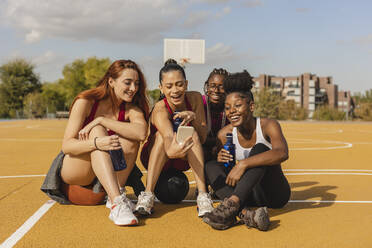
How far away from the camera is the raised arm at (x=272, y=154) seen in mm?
3518

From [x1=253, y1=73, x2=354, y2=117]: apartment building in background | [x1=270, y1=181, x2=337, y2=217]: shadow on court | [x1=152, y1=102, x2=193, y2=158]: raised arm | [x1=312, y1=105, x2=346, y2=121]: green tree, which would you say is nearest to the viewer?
[x1=152, y1=102, x2=193, y2=158]: raised arm

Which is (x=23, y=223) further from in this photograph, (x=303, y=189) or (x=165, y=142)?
(x=303, y=189)

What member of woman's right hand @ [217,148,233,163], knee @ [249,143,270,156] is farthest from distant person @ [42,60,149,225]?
knee @ [249,143,270,156]

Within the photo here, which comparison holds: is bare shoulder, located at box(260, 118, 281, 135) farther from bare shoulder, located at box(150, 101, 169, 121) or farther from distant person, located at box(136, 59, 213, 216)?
bare shoulder, located at box(150, 101, 169, 121)

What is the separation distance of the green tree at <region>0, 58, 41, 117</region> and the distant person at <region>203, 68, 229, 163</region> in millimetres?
60957

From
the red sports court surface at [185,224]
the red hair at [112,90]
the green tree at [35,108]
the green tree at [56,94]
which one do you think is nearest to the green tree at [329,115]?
the green tree at [35,108]

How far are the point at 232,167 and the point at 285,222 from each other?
70 centimetres

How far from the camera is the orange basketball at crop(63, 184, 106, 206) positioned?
162 inches

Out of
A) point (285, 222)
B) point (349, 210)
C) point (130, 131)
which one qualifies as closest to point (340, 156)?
point (349, 210)

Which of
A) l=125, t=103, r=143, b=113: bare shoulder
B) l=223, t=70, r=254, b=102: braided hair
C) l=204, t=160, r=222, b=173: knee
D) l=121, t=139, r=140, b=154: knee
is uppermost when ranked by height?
l=223, t=70, r=254, b=102: braided hair

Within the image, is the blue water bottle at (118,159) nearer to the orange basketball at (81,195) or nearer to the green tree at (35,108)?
the orange basketball at (81,195)

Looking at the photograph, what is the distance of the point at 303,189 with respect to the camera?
5.37 meters

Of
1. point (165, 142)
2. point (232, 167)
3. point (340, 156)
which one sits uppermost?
point (165, 142)

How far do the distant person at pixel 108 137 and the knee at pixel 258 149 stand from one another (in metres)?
1.05
